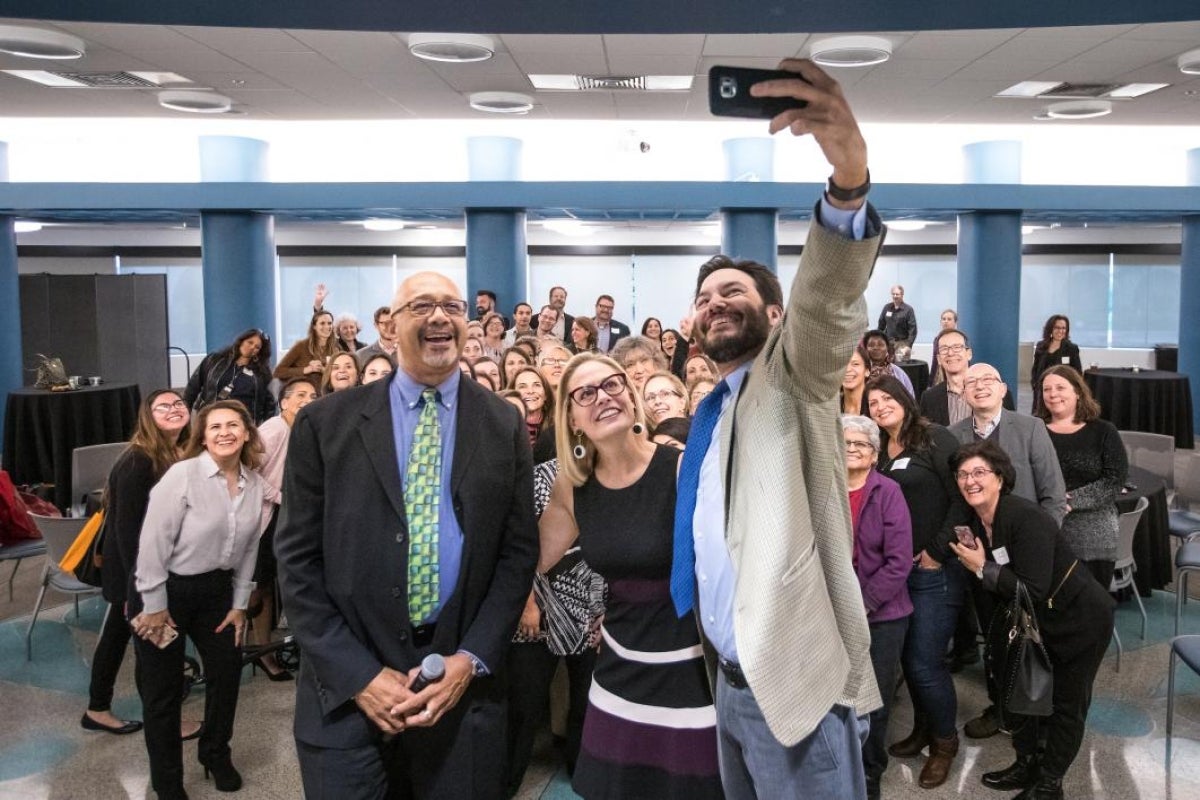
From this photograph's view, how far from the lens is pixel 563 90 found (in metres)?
8.58

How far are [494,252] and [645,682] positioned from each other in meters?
9.10

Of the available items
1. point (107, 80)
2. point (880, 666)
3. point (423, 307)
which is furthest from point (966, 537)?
point (107, 80)

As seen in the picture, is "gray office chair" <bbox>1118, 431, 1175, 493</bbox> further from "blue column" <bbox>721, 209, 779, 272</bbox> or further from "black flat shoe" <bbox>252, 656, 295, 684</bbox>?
"black flat shoe" <bbox>252, 656, 295, 684</bbox>

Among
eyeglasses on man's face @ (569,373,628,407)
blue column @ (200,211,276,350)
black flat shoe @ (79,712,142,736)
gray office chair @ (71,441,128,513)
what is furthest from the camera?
blue column @ (200,211,276,350)

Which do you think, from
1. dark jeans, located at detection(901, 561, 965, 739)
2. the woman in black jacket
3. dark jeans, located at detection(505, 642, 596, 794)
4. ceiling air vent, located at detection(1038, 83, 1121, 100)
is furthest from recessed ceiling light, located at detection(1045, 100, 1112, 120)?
dark jeans, located at detection(505, 642, 596, 794)

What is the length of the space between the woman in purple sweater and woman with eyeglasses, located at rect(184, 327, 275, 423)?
189 inches

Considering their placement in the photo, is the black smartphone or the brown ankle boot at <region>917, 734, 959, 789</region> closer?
the black smartphone

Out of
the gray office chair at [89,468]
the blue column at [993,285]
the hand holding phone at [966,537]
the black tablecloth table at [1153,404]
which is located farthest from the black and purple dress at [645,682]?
the blue column at [993,285]

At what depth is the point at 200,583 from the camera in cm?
311

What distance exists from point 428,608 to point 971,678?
10.8 feet

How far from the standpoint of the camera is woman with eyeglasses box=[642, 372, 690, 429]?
3924mm

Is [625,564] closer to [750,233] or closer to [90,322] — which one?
[750,233]

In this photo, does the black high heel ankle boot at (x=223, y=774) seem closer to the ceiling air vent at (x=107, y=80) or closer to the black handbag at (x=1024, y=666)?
the black handbag at (x=1024, y=666)

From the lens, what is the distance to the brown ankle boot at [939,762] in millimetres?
3309
